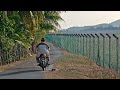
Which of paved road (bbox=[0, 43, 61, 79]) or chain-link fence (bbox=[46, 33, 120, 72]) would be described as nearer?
paved road (bbox=[0, 43, 61, 79])

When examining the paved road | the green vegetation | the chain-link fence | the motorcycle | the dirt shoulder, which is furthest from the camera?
the green vegetation

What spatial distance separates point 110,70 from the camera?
16.1m

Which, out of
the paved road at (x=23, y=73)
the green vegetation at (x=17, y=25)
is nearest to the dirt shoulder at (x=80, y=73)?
the paved road at (x=23, y=73)

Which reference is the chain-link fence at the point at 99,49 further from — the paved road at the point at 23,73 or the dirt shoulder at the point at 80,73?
the paved road at the point at 23,73

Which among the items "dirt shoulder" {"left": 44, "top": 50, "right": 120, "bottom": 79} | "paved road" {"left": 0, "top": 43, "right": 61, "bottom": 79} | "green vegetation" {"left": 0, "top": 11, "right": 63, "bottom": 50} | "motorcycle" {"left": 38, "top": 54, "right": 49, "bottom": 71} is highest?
"green vegetation" {"left": 0, "top": 11, "right": 63, "bottom": 50}

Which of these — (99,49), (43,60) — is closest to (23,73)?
(43,60)

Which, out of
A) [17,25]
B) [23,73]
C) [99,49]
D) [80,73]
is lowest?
[80,73]

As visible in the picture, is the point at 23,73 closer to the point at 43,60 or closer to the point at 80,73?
the point at 43,60

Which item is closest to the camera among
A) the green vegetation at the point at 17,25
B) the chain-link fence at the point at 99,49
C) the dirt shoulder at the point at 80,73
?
the dirt shoulder at the point at 80,73

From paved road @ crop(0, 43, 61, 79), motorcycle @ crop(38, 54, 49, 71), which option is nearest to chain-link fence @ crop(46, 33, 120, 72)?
motorcycle @ crop(38, 54, 49, 71)

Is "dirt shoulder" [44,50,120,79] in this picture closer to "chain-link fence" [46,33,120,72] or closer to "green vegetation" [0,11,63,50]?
"chain-link fence" [46,33,120,72]
